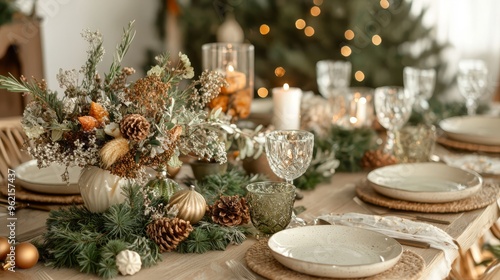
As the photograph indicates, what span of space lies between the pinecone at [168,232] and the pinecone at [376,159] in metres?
0.79

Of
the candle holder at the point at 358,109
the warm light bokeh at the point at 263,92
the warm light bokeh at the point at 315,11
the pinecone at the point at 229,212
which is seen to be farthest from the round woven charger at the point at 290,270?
the warm light bokeh at the point at 263,92

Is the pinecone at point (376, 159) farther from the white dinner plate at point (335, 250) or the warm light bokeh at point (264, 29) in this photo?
the warm light bokeh at point (264, 29)

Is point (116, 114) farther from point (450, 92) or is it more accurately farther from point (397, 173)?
point (450, 92)

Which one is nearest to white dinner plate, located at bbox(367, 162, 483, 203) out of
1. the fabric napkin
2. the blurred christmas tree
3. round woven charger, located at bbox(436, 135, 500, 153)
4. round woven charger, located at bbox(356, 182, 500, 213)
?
round woven charger, located at bbox(356, 182, 500, 213)

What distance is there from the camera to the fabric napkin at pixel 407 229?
1.30 meters

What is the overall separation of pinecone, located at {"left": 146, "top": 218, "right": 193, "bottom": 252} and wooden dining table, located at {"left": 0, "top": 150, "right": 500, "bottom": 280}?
0.02 m

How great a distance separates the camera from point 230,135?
178 cm

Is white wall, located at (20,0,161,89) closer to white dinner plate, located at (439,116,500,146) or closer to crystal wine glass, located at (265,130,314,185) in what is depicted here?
white dinner plate, located at (439,116,500,146)

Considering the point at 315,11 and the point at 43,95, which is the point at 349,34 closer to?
the point at 315,11

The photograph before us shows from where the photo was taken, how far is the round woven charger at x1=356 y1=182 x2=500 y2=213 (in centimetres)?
154

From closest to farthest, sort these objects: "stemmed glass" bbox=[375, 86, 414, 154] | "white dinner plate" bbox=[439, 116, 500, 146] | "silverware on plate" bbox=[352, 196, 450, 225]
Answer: "silverware on plate" bbox=[352, 196, 450, 225]
"stemmed glass" bbox=[375, 86, 414, 154]
"white dinner plate" bbox=[439, 116, 500, 146]

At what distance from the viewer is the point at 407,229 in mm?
1385

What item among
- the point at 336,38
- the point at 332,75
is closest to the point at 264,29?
the point at 336,38

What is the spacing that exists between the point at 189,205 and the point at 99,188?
0.19 meters
